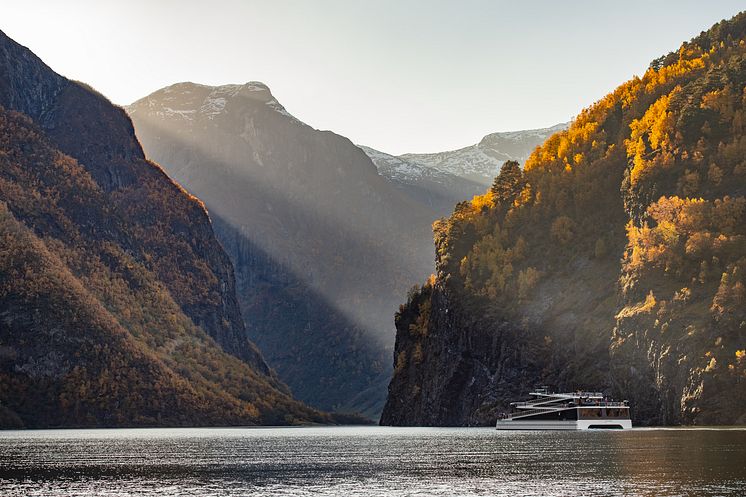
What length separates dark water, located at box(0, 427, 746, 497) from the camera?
86.1 meters

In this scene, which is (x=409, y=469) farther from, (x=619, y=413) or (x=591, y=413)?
(x=591, y=413)

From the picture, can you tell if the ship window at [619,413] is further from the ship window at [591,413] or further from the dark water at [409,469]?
the dark water at [409,469]

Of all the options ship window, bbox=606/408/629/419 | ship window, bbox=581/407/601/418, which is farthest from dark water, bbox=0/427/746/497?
ship window, bbox=581/407/601/418

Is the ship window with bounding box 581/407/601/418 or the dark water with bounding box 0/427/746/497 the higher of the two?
the ship window with bounding box 581/407/601/418

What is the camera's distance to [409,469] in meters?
109

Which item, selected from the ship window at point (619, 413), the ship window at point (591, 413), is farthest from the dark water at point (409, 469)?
the ship window at point (591, 413)

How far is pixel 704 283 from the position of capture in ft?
643

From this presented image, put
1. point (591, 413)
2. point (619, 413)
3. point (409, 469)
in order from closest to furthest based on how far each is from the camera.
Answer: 1. point (409, 469)
2. point (619, 413)
3. point (591, 413)

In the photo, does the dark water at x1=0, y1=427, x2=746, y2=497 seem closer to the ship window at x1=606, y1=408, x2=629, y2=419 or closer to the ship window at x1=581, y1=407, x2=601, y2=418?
the ship window at x1=606, y1=408, x2=629, y2=419

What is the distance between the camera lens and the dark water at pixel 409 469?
86.1 m

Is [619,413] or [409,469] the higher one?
[619,413]

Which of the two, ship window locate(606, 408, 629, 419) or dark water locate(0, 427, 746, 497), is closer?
dark water locate(0, 427, 746, 497)

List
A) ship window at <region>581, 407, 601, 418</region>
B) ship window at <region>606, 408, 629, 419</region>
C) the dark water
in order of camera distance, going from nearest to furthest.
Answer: the dark water
ship window at <region>606, 408, 629, 419</region>
ship window at <region>581, 407, 601, 418</region>

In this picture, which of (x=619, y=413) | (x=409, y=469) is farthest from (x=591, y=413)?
(x=409, y=469)
